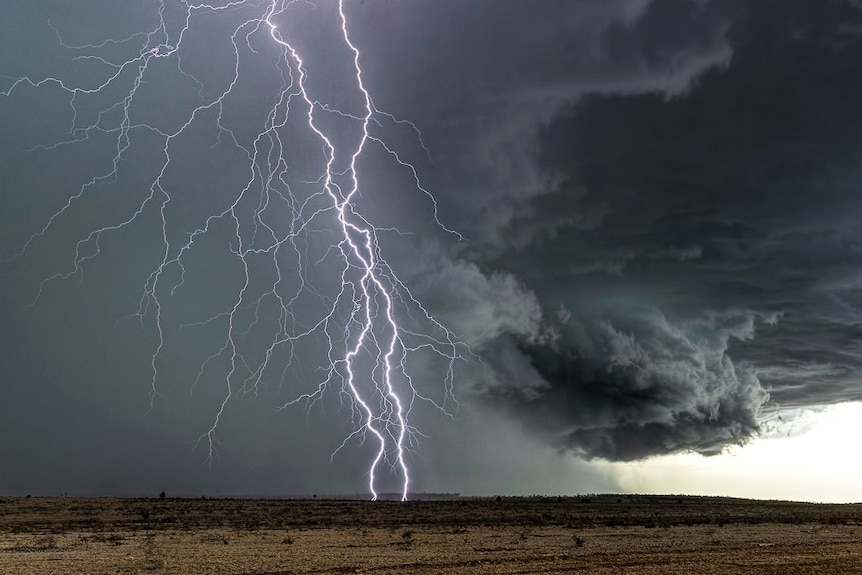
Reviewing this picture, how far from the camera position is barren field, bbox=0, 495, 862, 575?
850 inches

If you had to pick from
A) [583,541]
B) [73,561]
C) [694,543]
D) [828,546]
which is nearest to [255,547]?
[73,561]

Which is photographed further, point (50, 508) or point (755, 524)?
point (50, 508)

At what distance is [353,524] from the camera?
39906 millimetres

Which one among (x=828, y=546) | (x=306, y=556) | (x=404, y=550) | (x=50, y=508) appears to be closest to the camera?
(x=306, y=556)

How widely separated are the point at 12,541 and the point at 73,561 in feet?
29.2

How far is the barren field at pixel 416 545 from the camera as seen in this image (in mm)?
21578

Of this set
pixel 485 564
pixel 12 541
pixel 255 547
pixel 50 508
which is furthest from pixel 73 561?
pixel 50 508

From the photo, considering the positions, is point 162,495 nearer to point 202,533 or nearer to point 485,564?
point 202,533

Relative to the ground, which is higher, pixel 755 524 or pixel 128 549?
pixel 755 524

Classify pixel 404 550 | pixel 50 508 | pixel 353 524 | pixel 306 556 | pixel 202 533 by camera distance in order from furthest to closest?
1. pixel 50 508
2. pixel 353 524
3. pixel 202 533
4. pixel 404 550
5. pixel 306 556

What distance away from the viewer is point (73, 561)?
75.0 ft

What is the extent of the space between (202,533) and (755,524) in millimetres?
28975

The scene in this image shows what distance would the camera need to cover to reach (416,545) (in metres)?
28.1

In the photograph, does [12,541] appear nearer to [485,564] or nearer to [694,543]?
[485,564]
